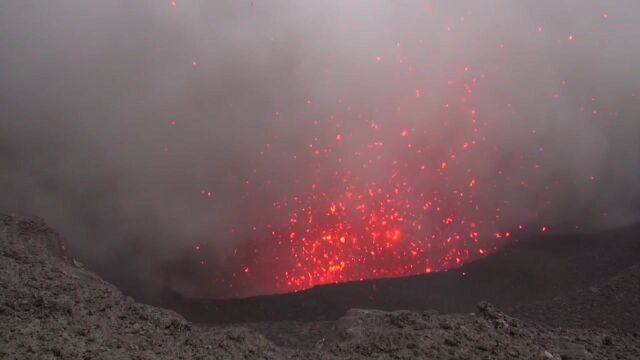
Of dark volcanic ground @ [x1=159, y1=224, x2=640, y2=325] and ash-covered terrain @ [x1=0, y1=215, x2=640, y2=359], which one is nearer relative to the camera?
ash-covered terrain @ [x1=0, y1=215, x2=640, y2=359]

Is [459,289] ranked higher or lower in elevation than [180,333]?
higher

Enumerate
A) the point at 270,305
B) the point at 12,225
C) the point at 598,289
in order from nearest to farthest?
1. the point at 12,225
2. the point at 598,289
3. the point at 270,305

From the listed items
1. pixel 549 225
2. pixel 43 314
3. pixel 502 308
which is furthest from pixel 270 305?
pixel 549 225

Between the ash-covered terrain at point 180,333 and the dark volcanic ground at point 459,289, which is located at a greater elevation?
the dark volcanic ground at point 459,289

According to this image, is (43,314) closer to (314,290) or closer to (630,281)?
(314,290)

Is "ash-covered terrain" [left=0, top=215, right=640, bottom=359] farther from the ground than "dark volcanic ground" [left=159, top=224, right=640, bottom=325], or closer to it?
closer to it

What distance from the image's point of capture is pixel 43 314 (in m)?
3.28

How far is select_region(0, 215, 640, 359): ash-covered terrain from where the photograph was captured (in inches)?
120

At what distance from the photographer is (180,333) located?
3.48m

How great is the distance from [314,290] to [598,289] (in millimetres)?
2639

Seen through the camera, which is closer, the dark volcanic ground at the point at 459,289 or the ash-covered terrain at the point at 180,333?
the ash-covered terrain at the point at 180,333

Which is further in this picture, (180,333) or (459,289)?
(459,289)

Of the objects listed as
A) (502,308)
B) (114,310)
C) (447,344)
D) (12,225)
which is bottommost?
(447,344)

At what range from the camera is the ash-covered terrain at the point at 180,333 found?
120 inches
